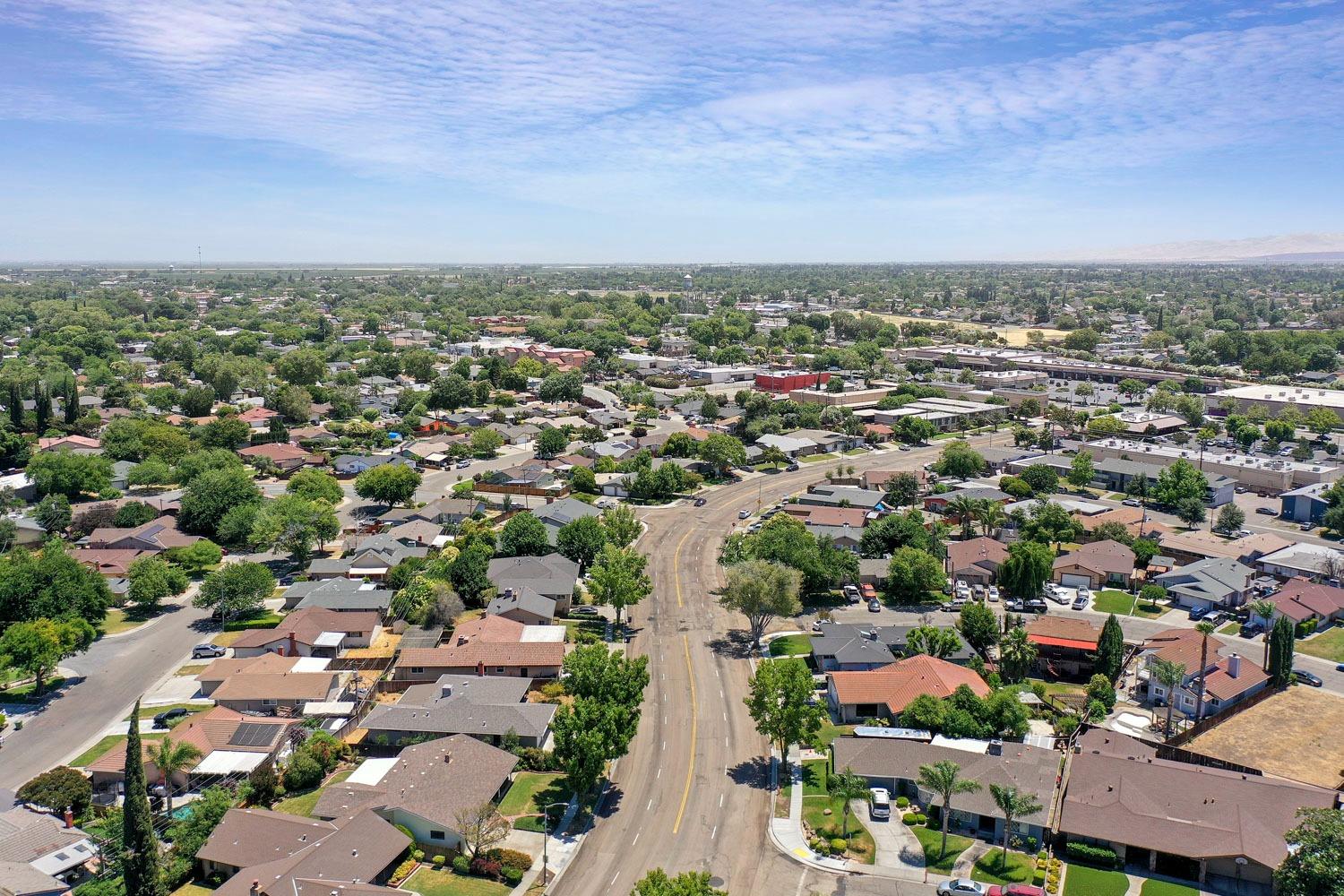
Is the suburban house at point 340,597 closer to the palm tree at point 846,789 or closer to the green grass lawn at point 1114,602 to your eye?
the palm tree at point 846,789

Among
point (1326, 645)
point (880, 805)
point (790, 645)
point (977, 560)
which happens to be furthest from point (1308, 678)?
point (880, 805)

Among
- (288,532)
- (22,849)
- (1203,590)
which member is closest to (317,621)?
(288,532)

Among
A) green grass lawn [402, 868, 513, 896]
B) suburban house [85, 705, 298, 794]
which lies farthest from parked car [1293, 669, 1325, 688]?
suburban house [85, 705, 298, 794]

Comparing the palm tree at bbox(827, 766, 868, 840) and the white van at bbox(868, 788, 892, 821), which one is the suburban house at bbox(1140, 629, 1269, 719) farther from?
the palm tree at bbox(827, 766, 868, 840)

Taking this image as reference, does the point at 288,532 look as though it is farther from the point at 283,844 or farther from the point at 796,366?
the point at 796,366

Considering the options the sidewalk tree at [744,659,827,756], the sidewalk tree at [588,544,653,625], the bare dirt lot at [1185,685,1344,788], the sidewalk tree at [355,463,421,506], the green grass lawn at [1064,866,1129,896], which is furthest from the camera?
the sidewalk tree at [355,463,421,506]

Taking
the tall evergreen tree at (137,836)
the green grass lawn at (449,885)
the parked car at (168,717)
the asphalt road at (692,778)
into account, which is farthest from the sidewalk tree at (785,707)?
the parked car at (168,717)
